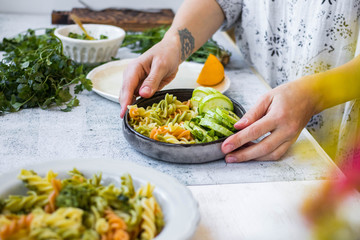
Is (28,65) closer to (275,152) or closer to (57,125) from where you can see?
(57,125)

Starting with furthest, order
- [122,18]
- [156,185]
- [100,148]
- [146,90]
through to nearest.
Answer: [122,18] → [146,90] → [100,148] → [156,185]

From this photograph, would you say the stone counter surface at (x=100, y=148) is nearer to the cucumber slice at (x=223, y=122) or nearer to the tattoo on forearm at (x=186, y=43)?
the cucumber slice at (x=223, y=122)

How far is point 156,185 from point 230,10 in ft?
4.57

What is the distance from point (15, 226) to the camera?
710mm

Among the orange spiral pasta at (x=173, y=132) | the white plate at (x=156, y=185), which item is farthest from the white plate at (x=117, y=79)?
the white plate at (x=156, y=185)

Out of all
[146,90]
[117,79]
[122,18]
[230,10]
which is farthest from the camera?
[122,18]

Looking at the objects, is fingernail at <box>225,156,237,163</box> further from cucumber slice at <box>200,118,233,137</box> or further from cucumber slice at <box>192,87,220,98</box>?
cucumber slice at <box>192,87,220,98</box>

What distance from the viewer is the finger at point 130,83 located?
4.82 feet

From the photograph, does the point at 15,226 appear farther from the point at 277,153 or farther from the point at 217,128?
the point at 277,153

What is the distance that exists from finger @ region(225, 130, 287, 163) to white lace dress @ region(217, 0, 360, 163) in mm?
330

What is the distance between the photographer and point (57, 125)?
144cm

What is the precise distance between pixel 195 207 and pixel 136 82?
0.81 meters

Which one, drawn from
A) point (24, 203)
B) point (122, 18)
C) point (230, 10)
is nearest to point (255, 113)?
point (24, 203)

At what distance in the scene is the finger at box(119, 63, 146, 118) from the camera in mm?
1469
